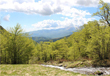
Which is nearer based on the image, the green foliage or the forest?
the forest

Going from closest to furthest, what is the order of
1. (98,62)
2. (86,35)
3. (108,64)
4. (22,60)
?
(108,64) → (98,62) → (22,60) → (86,35)

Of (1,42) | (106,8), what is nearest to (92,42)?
(106,8)

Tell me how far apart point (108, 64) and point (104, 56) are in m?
3.30

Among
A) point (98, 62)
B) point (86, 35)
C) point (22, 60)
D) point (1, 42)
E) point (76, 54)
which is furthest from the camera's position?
point (76, 54)

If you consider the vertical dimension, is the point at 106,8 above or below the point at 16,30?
above

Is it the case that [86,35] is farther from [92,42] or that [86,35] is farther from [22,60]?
[22,60]

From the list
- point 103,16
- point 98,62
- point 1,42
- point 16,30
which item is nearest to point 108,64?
point 98,62

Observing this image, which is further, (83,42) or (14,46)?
(83,42)

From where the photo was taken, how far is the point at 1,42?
2886 centimetres

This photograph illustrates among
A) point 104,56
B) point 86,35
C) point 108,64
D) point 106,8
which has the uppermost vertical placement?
point 106,8

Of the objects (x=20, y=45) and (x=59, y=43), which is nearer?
(x=20, y=45)

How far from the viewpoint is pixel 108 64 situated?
22812mm

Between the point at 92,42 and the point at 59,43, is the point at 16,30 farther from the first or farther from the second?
the point at 59,43

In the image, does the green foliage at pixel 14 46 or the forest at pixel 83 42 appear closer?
the forest at pixel 83 42
